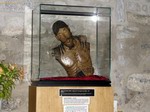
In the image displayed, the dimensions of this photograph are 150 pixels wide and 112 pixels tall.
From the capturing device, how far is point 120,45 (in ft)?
8.34

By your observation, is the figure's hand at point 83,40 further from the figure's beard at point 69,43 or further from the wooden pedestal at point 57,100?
the wooden pedestal at point 57,100

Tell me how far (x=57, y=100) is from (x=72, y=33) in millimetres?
449

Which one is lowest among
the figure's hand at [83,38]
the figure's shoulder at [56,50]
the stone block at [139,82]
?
the stone block at [139,82]

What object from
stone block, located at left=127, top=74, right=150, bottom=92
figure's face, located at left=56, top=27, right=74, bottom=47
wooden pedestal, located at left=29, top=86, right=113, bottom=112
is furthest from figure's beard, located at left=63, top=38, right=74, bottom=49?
stone block, located at left=127, top=74, right=150, bottom=92

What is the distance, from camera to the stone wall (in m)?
2.34

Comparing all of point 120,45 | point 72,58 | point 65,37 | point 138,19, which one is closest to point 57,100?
point 72,58

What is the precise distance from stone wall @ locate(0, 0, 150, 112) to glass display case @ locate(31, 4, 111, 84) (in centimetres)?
9

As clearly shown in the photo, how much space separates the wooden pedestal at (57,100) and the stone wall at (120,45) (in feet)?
1.22

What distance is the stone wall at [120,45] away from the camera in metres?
2.34

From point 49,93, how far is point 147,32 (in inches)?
39.2

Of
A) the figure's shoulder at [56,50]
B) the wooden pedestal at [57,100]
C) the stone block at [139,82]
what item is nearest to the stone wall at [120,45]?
Result: the stone block at [139,82]

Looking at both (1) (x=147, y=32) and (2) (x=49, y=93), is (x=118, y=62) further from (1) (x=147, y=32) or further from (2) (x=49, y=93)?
(2) (x=49, y=93)

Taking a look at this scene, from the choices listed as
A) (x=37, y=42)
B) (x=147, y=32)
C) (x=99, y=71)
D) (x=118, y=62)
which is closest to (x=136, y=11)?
(x=147, y=32)

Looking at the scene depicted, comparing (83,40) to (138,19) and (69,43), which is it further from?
(138,19)
